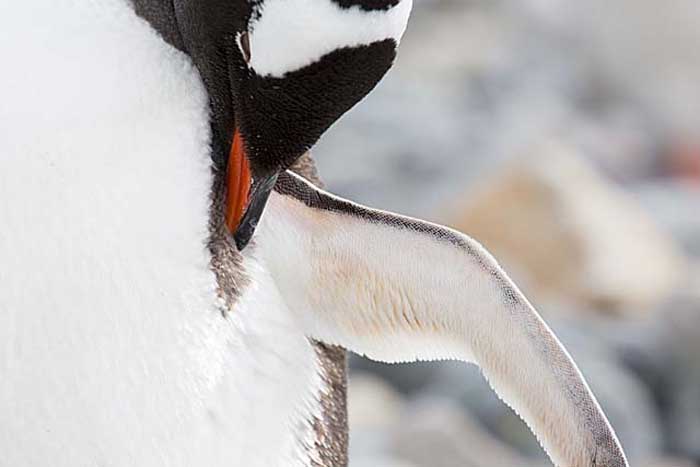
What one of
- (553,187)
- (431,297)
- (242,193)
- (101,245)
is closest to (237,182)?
(242,193)

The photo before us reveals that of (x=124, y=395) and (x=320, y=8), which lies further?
(x=124, y=395)

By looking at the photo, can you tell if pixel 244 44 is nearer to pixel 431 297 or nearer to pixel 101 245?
pixel 101 245

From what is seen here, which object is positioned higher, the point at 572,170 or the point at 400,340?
the point at 572,170

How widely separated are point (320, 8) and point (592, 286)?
346 centimetres

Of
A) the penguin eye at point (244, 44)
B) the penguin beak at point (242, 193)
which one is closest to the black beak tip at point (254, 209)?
the penguin beak at point (242, 193)

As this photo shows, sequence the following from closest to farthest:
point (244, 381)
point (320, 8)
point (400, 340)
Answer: point (320, 8) < point (244, 381) < point (400, 340)

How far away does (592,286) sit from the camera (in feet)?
14.8

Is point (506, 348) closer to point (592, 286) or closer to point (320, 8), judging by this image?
point (320, 8)

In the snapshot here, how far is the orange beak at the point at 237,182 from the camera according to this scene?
1290 millimetres

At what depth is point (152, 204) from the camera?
128 cm

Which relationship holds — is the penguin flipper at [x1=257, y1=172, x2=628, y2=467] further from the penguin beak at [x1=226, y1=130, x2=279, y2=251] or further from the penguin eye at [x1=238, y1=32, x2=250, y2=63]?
the penguin eye at [x1=238, y1=32, x2=250, y2=63]

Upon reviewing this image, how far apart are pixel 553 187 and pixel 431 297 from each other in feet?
10.9

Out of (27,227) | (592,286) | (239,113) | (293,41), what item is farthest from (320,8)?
(592,286)

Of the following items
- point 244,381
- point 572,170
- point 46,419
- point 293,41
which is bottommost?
point 46,419
